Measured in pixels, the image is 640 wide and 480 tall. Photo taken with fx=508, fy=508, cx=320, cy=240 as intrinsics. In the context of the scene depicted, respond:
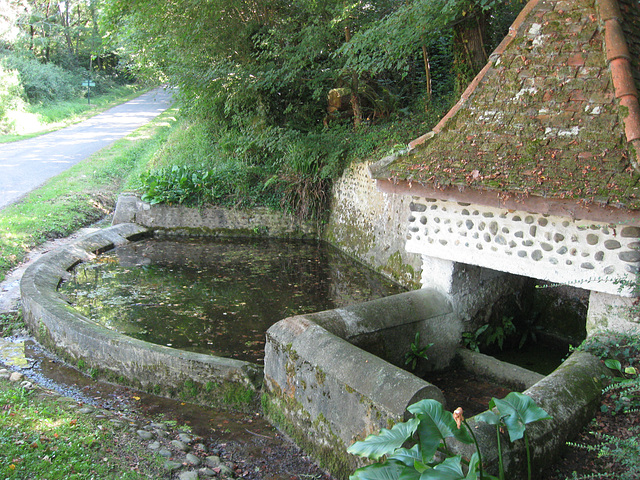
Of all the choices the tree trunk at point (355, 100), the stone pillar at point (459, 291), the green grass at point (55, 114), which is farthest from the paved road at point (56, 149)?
the stone pillar at point (459, 291)

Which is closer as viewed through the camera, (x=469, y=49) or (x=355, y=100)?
(x=469, y=49)

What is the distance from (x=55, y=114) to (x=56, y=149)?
7953 millimetres

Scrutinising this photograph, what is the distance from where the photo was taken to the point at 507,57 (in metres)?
4.63

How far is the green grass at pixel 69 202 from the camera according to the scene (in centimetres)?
909

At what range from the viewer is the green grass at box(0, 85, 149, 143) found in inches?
788

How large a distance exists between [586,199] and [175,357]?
4016mm

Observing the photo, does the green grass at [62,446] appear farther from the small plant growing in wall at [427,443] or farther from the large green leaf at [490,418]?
the large green leaf at [490,418]

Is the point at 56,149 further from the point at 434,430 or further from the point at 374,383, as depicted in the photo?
the point at 434,430

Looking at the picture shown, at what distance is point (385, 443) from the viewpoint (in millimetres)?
2793

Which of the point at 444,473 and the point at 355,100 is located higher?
the point at 355,100

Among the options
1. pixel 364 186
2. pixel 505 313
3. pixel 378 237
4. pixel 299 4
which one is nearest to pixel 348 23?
pixel 299 4

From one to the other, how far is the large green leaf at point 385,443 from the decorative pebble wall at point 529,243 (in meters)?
2.15

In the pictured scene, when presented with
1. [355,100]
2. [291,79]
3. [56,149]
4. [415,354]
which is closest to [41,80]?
[56,149]

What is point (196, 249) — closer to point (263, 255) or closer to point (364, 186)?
point (263, 255)
